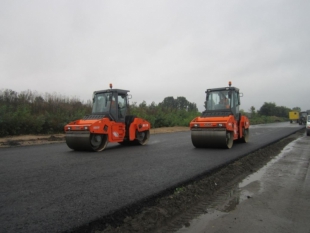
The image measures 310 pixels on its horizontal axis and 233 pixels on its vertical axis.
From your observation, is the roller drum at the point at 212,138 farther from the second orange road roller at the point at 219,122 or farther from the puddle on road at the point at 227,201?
the puddle on road at the point at 227,201

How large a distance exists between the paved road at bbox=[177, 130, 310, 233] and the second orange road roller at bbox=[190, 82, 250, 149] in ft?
9.87

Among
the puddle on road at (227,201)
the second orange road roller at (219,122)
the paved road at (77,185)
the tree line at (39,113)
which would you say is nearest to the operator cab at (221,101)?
the second orange road roller at (219,122)

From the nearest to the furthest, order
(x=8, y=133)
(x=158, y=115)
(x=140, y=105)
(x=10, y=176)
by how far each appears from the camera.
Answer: (x=10, y=176) → (x=8, y=133) → (x=158, y=115) → (x=140, y=105)

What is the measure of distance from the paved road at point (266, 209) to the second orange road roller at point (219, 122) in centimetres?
301

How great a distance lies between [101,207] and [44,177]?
2068mm

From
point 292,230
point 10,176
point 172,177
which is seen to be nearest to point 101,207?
point 172,177

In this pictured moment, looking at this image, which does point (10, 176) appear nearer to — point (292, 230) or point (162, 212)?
point (162, 212)

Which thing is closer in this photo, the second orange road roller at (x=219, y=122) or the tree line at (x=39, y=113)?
the second orange road roller at (x=219, y=122)

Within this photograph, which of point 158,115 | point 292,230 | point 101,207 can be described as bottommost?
point 292,230

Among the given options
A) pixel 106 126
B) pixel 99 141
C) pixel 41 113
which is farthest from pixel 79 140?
pixel 41 113

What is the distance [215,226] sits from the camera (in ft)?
9.94

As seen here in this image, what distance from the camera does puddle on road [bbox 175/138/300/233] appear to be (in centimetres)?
304

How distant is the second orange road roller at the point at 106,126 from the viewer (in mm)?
8312

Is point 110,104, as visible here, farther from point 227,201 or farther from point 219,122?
point 227,201
